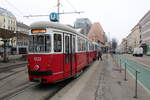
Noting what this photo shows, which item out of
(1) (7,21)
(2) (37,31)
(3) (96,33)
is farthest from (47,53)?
(1) (7,21)

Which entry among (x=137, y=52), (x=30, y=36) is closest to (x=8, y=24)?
(x=137, y=52)

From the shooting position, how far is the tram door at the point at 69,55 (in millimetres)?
8359

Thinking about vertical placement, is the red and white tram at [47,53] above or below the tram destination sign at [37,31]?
below

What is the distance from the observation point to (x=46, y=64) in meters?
7.26

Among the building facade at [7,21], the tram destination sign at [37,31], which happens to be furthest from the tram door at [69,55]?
the building facade at [7,21]

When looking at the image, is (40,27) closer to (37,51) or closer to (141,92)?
(37,51)

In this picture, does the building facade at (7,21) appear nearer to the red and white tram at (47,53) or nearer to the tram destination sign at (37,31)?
the tram destination sign at (37,31)

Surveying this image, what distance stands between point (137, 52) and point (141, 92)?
147 ft

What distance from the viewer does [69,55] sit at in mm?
8812

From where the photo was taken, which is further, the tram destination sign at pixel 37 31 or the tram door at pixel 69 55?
the tram door at pixel 69 55

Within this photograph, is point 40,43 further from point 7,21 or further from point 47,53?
point 7,21

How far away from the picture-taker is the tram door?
27.4ft

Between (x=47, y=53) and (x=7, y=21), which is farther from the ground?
(x=7, y=21)

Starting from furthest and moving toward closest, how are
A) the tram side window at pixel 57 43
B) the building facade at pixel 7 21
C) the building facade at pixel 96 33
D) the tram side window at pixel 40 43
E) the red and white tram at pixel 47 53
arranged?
the building facade at pixel 96 33 → the building facade at pixel 7 21 → the tram side window at pixel 57 43 → the tram side window at pixel 40 43 → the red and white tram at pixel 47 53
